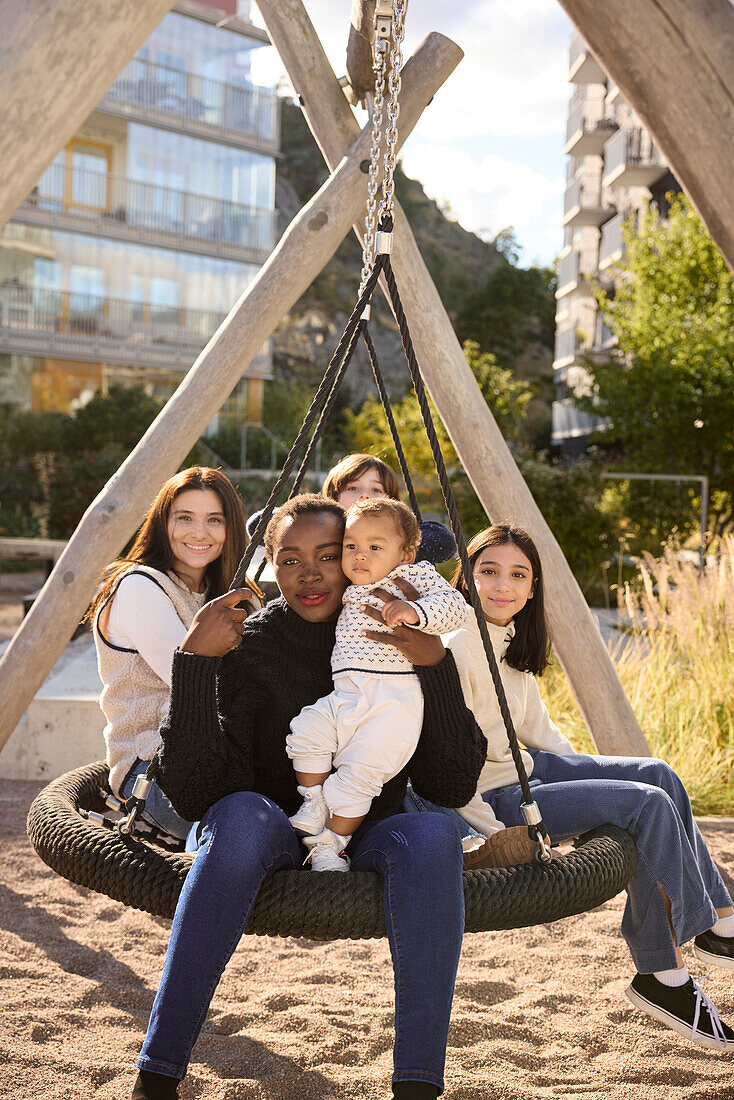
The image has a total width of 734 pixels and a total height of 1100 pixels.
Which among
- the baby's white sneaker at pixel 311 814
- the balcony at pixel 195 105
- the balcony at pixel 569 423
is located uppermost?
the balcony at pixel 195 105

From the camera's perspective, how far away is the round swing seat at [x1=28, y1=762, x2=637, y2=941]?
173cm

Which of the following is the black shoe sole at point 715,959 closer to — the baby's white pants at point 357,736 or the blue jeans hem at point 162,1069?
the baby's white pants at point 357,736

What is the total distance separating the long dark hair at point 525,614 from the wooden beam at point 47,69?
4.22ft

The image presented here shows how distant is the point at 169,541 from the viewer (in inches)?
102

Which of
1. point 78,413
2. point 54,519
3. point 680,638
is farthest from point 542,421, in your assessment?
point 680,638

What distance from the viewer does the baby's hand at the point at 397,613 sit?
1940 millimetres

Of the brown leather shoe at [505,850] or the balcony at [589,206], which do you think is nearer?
the brown leather shoe at [505,850]

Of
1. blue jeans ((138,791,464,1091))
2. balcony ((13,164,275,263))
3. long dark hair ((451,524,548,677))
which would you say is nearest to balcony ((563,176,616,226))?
balcony ((13,164,275,263))

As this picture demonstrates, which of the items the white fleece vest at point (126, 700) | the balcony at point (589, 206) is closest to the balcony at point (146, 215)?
the balcony at point (589, 206)

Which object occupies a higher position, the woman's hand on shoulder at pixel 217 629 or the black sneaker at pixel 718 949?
the woman's hand on shoulder at pixel 217 629

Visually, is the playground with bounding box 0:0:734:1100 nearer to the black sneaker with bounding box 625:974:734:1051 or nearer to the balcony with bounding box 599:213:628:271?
the black sneaker with bounding box 625:974:734:1051

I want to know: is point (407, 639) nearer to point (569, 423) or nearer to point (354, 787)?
point (354, 787)

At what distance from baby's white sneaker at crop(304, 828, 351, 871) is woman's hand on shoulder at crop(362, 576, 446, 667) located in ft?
1.20

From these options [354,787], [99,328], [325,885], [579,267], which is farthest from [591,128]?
[325,885]
